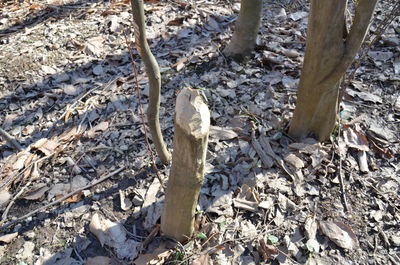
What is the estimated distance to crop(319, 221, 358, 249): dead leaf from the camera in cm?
247

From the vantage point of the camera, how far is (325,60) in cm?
250

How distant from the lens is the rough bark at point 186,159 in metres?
1.86

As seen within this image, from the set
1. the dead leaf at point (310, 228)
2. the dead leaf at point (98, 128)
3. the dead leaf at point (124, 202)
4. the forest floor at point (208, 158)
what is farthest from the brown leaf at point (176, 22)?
the dead leaf at point (310, 228)

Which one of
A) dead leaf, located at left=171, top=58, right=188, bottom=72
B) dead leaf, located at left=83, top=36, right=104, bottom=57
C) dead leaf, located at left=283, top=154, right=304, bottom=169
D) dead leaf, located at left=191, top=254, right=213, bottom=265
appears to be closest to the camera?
dead leaf, located at left=191, top=254, right=213, bottom=265

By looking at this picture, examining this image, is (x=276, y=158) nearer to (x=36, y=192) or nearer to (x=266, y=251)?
(x=266, y=251)

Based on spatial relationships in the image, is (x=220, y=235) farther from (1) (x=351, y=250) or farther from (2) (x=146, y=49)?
(2) (x=146, y=49)

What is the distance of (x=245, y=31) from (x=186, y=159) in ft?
7.16

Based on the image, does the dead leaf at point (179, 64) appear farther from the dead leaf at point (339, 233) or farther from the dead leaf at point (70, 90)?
the dead leaf at point (339, 233)

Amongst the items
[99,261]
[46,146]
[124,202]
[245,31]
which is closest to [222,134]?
[124,202]

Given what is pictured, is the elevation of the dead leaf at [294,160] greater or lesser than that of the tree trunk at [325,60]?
lesser

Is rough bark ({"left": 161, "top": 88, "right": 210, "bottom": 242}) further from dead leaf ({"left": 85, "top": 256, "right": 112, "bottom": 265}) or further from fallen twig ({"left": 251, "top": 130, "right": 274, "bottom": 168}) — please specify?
fallen twig ({"left": 251, "top": 130, "right": 274, "bottom": 168})

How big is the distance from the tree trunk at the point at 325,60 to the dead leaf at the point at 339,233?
0.73 m

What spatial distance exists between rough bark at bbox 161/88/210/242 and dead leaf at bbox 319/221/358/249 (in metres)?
0.95

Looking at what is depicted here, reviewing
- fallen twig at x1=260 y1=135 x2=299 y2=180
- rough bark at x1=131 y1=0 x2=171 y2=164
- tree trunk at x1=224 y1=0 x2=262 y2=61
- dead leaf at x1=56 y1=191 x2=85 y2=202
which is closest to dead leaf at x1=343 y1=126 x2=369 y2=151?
fallen twig at x1=260 y1=135 x2=299 y2=180
